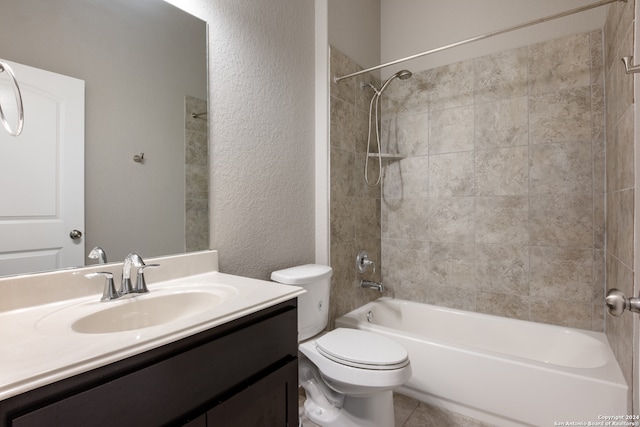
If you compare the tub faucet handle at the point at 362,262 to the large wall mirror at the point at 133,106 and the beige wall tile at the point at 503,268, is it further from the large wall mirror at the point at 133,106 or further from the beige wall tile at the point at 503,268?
the large wall mirror at the point at 133,106

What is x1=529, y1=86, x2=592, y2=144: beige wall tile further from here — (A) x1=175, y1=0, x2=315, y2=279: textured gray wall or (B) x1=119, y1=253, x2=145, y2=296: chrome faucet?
(B) x1=119, y1=253, x2=145, y2=296: chrome faucet

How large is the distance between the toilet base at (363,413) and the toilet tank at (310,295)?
1.24 feet

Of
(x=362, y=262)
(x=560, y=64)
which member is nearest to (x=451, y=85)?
(x=560, y=64)

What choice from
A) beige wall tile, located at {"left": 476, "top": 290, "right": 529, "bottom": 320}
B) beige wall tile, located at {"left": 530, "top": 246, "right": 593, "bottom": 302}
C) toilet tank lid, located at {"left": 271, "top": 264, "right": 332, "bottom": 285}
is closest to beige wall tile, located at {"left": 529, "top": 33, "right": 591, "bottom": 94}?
beige wall tile, located at {"left": 530, "top": 246, "right": 593, "bottom": 302}

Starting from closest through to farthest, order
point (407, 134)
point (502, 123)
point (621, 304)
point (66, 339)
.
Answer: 1. point (66, 339)
2. point (621, 304)
3. point (502, 123)
4. point (407, 134)

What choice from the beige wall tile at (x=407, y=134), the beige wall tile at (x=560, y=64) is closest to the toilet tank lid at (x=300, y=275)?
the beige wall tile at (x=407, y=134)

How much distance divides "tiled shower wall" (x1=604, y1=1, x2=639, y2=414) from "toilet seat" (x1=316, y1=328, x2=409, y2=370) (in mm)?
850

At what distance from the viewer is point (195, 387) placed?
0.75m

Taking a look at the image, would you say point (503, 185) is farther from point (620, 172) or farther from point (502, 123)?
point (620, 172)

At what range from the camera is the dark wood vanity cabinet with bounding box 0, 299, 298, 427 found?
55 cm

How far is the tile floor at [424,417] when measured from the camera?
1.63 m

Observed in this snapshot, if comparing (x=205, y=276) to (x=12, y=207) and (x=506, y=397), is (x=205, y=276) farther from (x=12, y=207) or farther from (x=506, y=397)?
(x=506, y=397)

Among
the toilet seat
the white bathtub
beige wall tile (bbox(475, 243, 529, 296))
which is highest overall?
beige wall tile (bbox(475, 243, 529, 296))

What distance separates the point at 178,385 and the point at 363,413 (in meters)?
1.10
